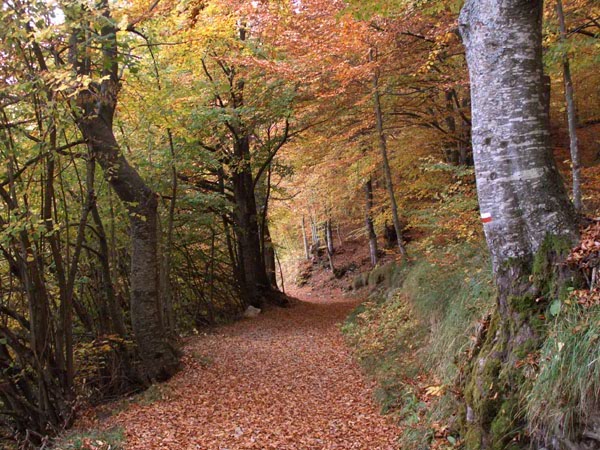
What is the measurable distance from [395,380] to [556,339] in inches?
Result: 135

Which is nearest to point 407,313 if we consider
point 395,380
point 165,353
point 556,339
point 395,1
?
point 395,380

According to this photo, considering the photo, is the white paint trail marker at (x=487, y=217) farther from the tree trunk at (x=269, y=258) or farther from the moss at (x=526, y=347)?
the tree trunk at (x=269, y=258)

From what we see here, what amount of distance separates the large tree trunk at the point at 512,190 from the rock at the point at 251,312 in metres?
11.0

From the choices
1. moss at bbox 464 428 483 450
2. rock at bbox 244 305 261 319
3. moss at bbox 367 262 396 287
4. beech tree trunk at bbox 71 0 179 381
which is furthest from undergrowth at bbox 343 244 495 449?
rock at bbox 244 305 261 319

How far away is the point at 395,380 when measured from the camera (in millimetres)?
6227

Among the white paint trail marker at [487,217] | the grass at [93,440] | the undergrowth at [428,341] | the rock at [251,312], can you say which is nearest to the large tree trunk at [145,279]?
the grass at [93,440]

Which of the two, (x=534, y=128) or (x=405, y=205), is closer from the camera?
(x=534, y=128)

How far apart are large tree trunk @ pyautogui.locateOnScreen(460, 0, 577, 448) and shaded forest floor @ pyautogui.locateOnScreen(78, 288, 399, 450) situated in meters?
1.72

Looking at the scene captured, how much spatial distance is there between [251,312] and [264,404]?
26.3 feet

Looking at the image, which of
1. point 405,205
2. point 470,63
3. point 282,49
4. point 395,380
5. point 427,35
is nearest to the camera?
point 470,63

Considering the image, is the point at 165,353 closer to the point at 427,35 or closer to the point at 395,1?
the point at 395,1

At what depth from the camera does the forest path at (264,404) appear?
5242 millimetres

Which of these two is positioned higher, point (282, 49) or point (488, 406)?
point (282, 49)

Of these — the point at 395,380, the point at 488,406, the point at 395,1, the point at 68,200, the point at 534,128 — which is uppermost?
the point at 395,1
